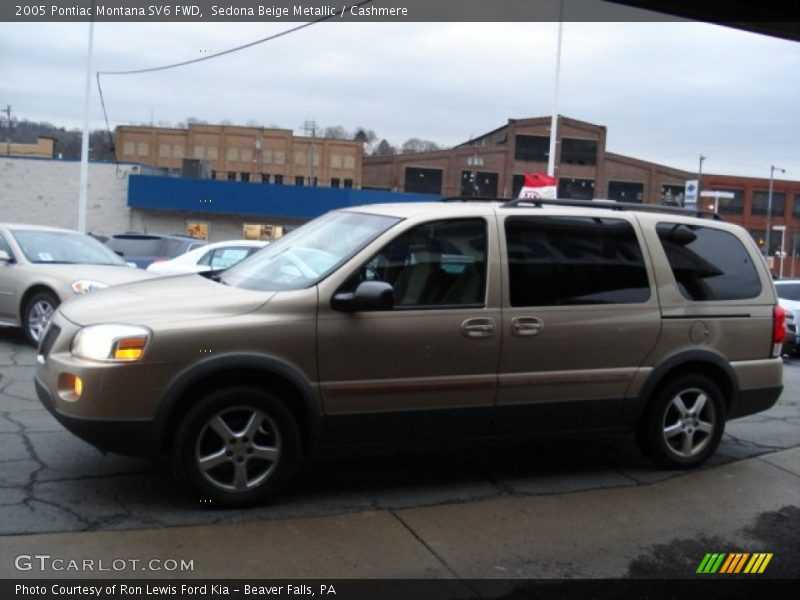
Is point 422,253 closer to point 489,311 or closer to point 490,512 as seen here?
point 489,311

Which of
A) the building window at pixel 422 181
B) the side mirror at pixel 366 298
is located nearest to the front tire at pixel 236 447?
the side mirror at pixel 366 298

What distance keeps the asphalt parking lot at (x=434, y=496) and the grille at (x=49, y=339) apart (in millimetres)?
786

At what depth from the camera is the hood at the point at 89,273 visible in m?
10.0

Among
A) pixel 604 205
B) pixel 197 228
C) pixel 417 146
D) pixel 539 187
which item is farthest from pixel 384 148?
pixel 604 205

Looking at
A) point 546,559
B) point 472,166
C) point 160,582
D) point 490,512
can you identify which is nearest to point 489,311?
Result: point 490,512

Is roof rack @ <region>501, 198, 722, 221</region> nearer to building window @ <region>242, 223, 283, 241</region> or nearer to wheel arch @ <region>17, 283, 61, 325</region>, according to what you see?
wheel arch @ <region>17, 283, 61, 325</region>

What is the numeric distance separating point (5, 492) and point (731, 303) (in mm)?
5026

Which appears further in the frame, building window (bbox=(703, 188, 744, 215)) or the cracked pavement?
building window (bbox=(703, 188, 744, 215))

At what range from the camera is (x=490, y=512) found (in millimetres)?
5137

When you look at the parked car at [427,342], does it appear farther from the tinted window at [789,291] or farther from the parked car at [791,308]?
the tinted window at [789,291]

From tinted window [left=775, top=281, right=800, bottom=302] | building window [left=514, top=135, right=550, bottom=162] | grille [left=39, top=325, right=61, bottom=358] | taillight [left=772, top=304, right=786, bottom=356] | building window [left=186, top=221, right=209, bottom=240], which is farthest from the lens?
building window [left=514, top=135, right=550, bottom=162]

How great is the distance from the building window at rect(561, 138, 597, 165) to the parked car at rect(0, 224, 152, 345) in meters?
50.9

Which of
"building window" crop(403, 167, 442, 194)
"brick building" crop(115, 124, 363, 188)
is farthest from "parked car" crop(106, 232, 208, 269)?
"building window" crop(403, 167, 442, 194)

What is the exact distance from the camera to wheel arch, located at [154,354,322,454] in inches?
182
